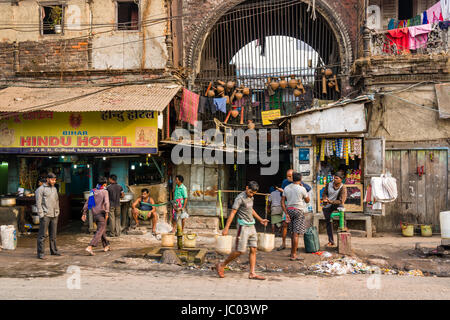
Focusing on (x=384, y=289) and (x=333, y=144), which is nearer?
(x=384, y=289)

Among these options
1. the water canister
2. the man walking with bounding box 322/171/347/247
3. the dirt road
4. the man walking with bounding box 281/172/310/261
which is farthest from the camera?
the man walking with bounding box 322/171/347/247

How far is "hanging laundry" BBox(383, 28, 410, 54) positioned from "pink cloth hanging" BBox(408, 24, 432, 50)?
0.13 metres

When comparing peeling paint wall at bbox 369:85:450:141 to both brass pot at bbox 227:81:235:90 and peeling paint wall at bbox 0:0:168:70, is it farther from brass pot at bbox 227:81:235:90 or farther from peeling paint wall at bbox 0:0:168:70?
peeling paint wall at bbox 0:0:168:70

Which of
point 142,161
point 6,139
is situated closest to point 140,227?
point 142,161

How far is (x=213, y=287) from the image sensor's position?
6605 mm

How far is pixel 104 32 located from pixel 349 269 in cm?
1127

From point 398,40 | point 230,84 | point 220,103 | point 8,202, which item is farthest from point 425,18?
point 8,202

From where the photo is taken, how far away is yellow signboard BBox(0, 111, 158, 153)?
12125 mm

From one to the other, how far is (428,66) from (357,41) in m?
2.45

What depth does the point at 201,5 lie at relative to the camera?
14203 millimetres

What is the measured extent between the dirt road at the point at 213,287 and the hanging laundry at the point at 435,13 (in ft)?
29.2

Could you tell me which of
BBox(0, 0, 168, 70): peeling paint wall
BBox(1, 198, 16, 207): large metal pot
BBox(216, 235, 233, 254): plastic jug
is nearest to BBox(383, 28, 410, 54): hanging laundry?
BBox(0, 0, 168, 70): peeling paint wall

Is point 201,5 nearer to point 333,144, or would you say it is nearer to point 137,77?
point 137,77

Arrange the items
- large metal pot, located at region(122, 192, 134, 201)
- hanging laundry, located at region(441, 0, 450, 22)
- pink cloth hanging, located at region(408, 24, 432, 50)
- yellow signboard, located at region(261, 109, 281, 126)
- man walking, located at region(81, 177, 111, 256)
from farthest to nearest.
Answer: yellow signboard, located at region(261, 109, 281, 126) < large metal pot, located at region(122, 192, 134, 201) < pink cloth hanging, located at region(408, 24, 432, 50) < hanging laundry, located at region(441, 0, 450, 22) < man walking, located at region(81, 177, 111, 256)
